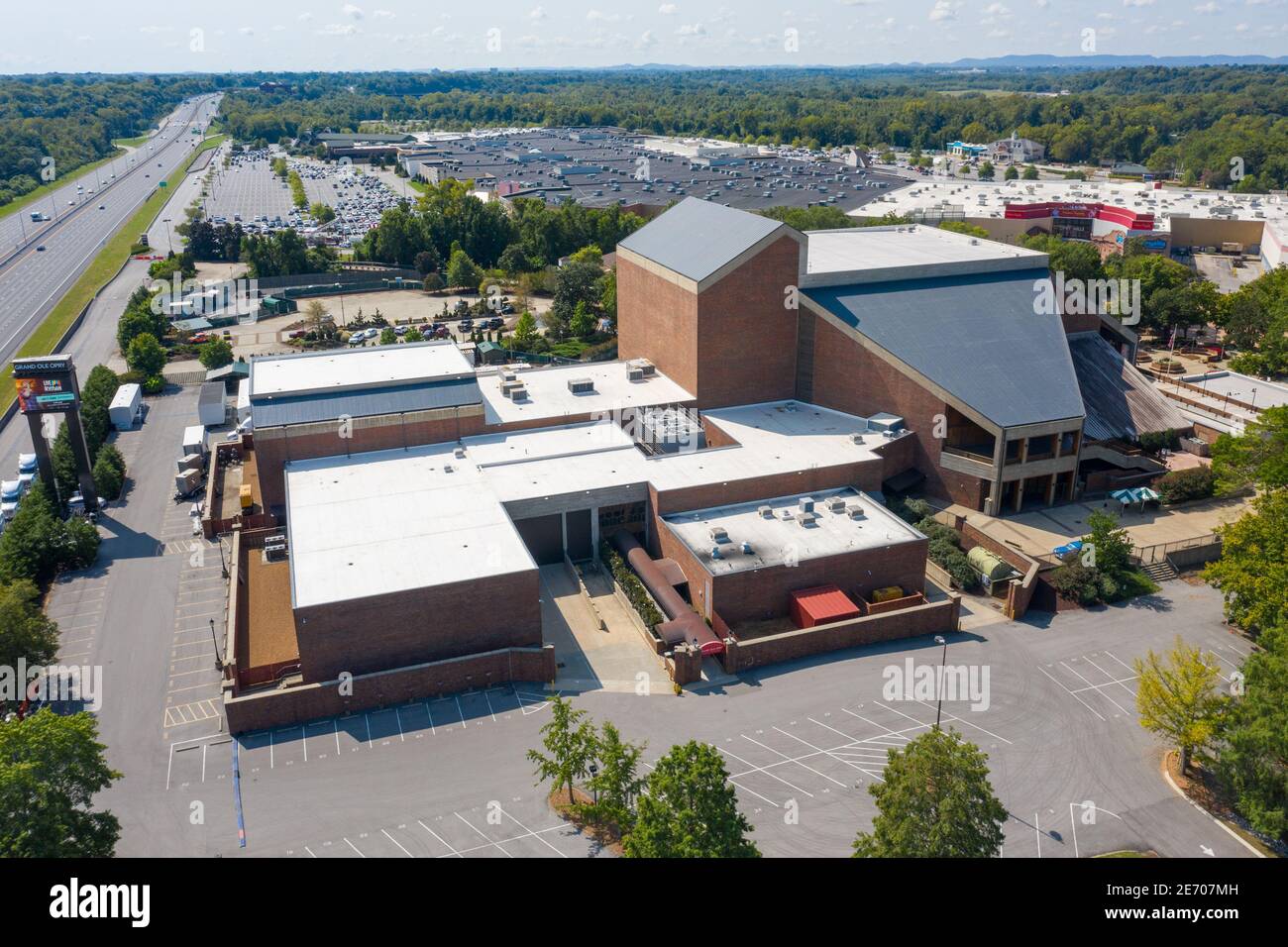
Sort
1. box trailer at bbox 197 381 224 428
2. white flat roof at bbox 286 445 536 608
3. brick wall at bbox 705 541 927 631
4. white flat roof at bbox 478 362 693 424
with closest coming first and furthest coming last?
white flat roof at bbox 286 445 536 608
brick wall at bbox 705 541 927 631
white flat roof at bbox 478 362 693 424
box trailer at bbox 197 381 224 428

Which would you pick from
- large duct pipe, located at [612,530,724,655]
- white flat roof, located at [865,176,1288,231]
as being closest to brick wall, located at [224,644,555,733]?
large duct pipe, located at [612,530,724,655]

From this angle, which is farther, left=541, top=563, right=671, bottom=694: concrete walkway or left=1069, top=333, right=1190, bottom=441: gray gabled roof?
left=1069, top=333, right=1190, bottom=441: gray gabled roof

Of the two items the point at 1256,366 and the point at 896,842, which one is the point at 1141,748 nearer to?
the point at 896,842

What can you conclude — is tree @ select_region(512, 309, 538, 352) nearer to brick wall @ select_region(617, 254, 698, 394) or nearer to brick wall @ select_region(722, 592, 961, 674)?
brick wall @ select_region(617, 254, 698, 394)

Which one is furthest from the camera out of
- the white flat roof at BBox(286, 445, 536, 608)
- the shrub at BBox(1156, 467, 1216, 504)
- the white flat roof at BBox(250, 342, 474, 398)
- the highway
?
the highway

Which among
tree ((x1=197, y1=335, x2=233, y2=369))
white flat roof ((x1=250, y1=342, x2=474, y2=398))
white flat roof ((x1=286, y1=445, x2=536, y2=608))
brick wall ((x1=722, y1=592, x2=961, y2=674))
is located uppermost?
white flat roof ((x1=250, y1=342, x2=474, y2=398))

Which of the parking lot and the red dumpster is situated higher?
the parking lot
